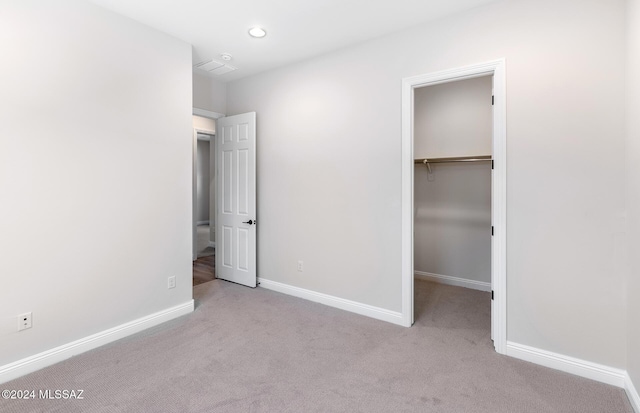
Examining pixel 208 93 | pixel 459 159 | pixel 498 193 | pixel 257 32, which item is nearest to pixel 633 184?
pixel 498 193

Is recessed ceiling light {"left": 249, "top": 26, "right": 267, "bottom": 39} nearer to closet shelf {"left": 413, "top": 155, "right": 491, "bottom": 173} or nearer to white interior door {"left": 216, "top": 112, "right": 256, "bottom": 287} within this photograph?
white interior door {"left": 216, "top": 112, "right": 256, "bottom": 287}

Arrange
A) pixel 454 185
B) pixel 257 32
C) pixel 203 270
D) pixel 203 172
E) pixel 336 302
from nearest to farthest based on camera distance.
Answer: pixel 257 32 < pixel 336 302 < pixel 454 185 < pixel 203 270 < pixel 203 172

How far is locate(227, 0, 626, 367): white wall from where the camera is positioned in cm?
209

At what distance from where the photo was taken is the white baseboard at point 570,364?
6.76 ft

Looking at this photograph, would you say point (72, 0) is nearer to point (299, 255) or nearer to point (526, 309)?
point (299, 255)

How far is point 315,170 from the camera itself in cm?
356

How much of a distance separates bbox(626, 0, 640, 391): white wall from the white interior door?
343cm

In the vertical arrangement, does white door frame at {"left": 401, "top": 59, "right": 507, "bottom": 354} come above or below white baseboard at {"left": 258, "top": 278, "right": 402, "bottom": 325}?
above

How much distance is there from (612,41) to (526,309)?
6.38 feet

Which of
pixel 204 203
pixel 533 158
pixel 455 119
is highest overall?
pixel 455 119

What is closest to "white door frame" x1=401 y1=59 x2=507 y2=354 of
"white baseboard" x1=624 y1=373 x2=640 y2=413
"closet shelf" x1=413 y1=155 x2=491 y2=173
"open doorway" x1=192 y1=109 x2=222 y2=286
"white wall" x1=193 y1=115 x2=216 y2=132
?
"white baseboard" x1=624 y1=373 x2=640 y2=413

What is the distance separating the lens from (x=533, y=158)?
7.60 ft

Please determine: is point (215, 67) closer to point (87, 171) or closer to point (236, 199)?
point (236, 199)

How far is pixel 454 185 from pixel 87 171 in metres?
4.05
